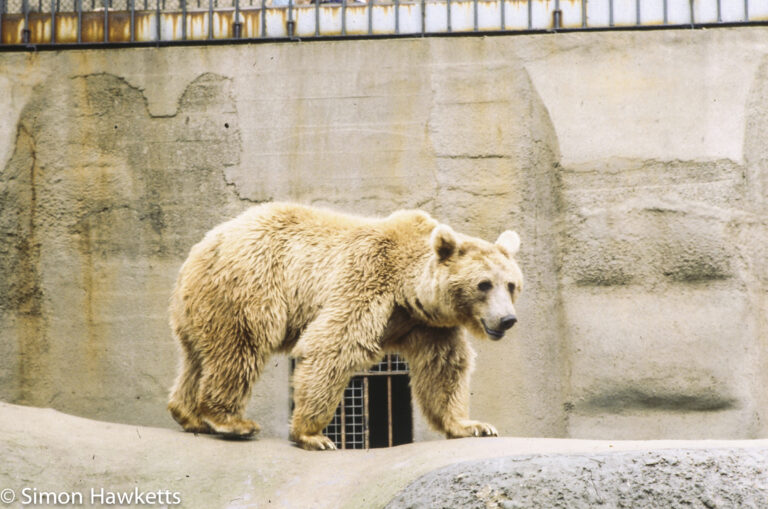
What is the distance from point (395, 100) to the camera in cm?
837

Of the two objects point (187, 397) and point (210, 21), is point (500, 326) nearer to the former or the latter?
point (187, 397)

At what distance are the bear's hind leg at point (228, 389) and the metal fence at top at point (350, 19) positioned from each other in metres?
3.46

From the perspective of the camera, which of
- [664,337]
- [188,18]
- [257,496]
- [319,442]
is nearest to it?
[257,496]

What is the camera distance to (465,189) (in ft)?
26.9

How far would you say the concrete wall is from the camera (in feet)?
26.1

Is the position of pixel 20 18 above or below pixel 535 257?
above

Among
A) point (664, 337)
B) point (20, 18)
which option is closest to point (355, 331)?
point (664, 337)

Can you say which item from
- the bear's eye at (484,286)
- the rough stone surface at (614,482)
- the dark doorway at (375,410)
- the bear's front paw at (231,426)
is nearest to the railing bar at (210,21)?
the dark doorway at (375,410)

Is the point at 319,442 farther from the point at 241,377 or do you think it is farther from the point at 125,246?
the point at 125,246

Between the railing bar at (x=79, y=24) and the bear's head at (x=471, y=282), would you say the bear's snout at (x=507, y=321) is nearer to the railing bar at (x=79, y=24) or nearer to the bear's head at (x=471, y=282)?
the bear's head at (x=471, y=282)

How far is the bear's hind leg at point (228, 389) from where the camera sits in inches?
233

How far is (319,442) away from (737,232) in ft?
12.9

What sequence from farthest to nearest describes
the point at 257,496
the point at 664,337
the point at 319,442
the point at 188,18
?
the point at 188,18 → the point at 664,337 → the point at 319,442 → the point at 257,496

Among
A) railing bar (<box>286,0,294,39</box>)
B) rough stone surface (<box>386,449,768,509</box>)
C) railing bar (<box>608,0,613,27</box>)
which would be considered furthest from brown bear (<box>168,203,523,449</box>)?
railing bar (<box>608,0,613,27</box>)
